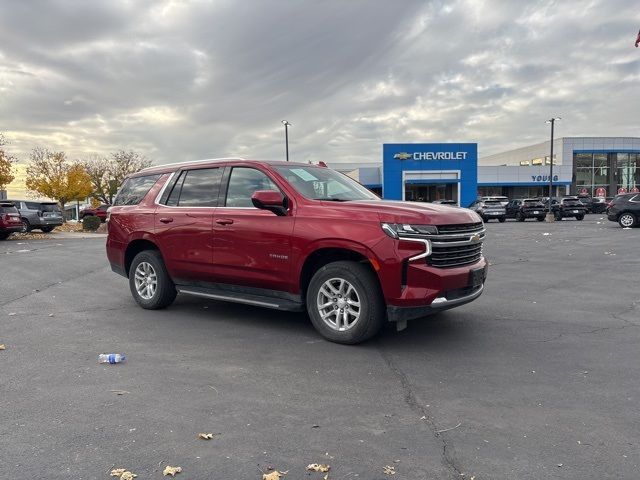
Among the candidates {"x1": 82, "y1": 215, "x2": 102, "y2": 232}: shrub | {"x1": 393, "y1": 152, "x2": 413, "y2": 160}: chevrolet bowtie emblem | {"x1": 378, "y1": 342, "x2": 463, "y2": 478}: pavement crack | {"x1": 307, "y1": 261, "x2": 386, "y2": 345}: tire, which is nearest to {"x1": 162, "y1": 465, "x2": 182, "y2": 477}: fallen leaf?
{"x1": 378, "y1": 342, "x2": 463, "y2": 478}: pavement crack

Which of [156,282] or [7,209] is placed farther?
[7,209]

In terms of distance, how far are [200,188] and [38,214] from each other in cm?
2352

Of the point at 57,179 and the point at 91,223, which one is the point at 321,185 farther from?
the point at 57,179

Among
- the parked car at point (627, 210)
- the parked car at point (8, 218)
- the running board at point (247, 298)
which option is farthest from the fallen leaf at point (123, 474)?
the parked car at point (627, 210)

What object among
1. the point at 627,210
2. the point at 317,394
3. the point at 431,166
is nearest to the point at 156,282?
the point at 317,394

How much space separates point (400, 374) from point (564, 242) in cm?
1415

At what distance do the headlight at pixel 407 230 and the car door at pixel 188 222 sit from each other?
2327 mm

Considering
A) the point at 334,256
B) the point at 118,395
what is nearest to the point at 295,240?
the point at 334,256

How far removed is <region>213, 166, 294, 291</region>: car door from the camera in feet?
18.1

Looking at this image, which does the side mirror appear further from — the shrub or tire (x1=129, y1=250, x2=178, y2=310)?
the shrub

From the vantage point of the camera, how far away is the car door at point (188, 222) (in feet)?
20.5

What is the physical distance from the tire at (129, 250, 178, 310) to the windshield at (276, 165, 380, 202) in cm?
221

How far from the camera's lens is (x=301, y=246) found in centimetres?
534

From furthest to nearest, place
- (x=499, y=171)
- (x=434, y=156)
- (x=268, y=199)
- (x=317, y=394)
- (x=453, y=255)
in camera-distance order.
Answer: (x=499, y=171) < (x=434, y=156) < (x=268, y=199) < (x=453, y=255) < (x=317, y=394)
